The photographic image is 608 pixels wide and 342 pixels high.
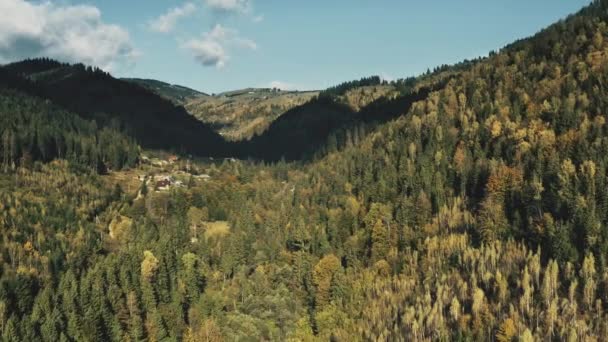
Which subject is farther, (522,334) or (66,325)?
(66,325)

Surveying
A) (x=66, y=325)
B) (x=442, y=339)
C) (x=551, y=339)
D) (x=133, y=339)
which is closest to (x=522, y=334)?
(x=551, y=339)

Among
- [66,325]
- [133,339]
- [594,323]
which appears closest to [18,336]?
[66,325]

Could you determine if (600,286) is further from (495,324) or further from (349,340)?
(349,340)

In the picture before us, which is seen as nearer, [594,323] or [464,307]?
[594,323]

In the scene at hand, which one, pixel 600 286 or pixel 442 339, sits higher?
pixel 600 286

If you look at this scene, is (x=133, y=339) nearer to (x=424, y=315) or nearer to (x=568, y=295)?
(x=424, y=315)

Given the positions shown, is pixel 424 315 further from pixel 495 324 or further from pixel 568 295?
pixel 568 295

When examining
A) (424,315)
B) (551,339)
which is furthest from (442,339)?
(551,339)
